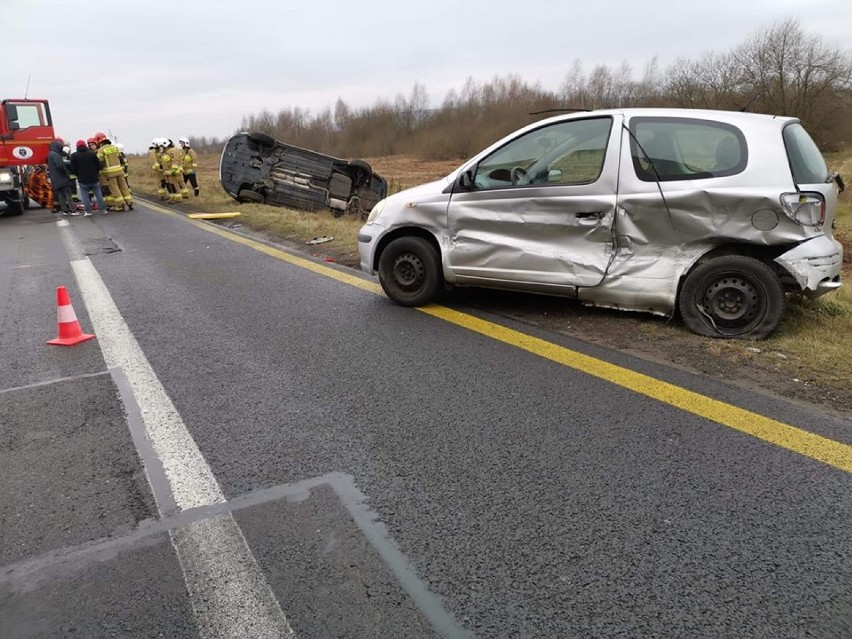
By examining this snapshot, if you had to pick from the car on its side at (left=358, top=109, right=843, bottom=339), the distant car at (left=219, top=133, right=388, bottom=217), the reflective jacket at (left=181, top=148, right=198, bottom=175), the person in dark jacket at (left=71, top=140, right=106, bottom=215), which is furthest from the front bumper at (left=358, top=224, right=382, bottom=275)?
the reflective jacket at (left=181, top=148, right=198, bottom=175)

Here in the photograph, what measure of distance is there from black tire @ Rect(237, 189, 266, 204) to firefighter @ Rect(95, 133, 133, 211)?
3.61 meters

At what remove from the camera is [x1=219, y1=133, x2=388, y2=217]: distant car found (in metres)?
14.1

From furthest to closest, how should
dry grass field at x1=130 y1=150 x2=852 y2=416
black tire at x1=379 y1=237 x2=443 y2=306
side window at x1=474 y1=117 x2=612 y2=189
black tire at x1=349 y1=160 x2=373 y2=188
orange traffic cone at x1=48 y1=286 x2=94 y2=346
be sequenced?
black tire at x1=349 y1=160 x2=373 y2=188 < black tire at x1=379 y1=237 x2=443 y2=306 < orange traffic cone at x1=48 y1=286 x2=94 y2=346 < side window at x1=474 y1=117 x2=612 y2=189 < dry grass field at x1=130 y1=150 x2=852 y2=416

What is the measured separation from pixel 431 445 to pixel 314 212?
38.2 feet

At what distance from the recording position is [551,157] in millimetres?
5094

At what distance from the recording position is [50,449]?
127 inches

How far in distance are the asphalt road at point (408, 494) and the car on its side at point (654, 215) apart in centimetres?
78

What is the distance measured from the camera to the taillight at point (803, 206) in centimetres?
423

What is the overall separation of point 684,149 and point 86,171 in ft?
49.1

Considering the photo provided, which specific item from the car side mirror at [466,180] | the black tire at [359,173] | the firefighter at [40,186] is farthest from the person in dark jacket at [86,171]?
the car side mirror at [466,180]

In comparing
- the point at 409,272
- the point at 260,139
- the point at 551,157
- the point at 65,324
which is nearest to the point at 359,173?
the point at 260,139

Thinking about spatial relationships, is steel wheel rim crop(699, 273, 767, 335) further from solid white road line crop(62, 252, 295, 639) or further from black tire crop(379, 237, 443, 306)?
solid white road line crop(62, 252, 295, 639)

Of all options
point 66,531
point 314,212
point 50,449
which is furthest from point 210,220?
point 66,531

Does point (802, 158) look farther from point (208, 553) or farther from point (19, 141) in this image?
point (19, 141)
